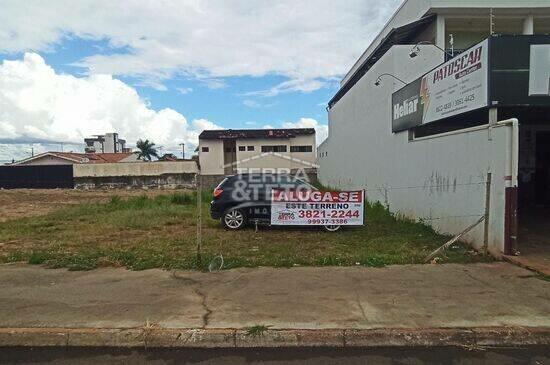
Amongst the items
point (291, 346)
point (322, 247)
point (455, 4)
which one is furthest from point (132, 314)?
point (455, 4)

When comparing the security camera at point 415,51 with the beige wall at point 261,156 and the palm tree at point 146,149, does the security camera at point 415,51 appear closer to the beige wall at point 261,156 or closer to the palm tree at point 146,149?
the beige wall at point 261,156

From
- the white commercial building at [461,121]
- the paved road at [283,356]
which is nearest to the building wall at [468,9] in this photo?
the white commercial building at [461,121]

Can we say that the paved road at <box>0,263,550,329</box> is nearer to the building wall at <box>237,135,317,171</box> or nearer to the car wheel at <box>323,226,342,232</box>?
the car wheel at <box>323,226,342,232</box>

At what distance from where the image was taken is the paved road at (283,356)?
370cm

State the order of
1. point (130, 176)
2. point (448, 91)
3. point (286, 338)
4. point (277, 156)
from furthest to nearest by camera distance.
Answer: point (277, 156)
point (130, 176)
point (448, 91)
point (286, 338)

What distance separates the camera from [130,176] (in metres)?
39.3

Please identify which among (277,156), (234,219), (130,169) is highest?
(277,156)

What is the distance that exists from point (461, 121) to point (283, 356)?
9.39 m

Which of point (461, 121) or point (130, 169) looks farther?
point (130, 169)

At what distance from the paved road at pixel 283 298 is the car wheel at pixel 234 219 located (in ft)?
14.4

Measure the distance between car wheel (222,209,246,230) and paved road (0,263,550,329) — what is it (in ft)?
14.4

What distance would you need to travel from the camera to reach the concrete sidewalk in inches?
160

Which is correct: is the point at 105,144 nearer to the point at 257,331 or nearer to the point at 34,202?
the point at 34,202

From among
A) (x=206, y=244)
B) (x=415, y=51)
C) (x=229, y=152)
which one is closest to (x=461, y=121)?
(x=415, y=51)
